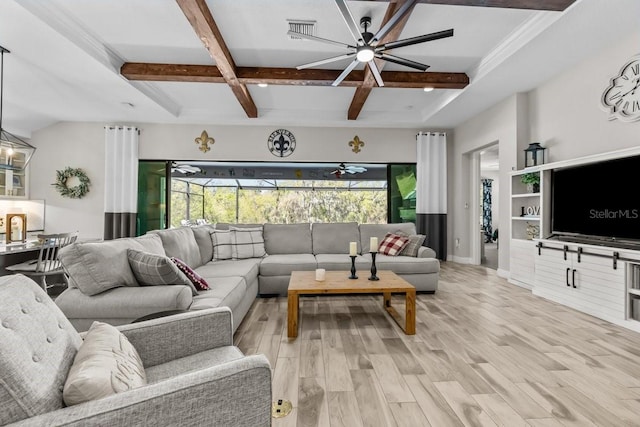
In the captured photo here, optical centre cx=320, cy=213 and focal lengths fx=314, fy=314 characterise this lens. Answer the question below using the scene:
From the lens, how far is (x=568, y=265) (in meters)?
3.39

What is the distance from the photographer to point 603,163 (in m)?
3.21

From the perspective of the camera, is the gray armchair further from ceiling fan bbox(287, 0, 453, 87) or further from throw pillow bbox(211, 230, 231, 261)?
throw pillow bbox(211, 230, 231, 261)

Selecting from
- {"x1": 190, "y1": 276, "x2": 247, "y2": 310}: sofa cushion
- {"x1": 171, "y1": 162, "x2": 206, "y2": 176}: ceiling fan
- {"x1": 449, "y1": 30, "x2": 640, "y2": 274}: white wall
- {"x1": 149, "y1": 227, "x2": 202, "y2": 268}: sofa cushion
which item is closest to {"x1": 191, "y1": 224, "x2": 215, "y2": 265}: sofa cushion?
{"x1": 149, "y1": 227, "x2": 202, "y2": 268}: sofa cushion

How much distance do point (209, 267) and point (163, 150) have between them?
363 centimetres

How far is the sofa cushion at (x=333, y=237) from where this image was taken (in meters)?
4.48

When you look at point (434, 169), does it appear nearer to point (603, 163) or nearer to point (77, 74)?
point (603, 163)

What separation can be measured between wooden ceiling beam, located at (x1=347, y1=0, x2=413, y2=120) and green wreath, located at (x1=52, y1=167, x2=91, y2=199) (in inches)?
200

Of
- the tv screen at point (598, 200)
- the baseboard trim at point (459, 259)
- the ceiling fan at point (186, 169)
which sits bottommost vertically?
the baseboard trim at point (459, 259)

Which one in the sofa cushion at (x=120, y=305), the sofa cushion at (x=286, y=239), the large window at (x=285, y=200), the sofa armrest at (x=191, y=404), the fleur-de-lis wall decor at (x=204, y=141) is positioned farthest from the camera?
the large window at (x=285, y=200)

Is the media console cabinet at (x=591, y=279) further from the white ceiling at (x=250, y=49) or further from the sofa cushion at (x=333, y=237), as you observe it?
the sofa cushion at (x=333, y=237)

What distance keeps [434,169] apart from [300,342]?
15.8 ft

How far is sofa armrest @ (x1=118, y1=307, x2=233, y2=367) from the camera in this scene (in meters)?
1.32

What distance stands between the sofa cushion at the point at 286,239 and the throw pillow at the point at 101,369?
3223 mm

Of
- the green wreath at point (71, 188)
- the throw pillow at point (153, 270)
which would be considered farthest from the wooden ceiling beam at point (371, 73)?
the green wreath at point (71, 188)
